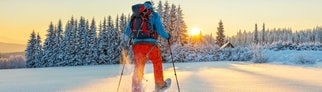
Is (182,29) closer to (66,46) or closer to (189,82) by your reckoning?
(66,46)

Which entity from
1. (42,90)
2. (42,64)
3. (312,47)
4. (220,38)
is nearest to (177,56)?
(312,47)

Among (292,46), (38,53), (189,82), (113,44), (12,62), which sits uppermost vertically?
(113,44)

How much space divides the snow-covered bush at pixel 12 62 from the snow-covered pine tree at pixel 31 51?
2.86ft

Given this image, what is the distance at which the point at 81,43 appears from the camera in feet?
156

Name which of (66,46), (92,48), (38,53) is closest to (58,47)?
(66,46)

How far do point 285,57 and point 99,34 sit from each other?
2759 cm

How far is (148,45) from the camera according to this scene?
24.4 ft

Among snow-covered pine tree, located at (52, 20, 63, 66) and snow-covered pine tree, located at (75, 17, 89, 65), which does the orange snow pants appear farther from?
snow-covered pine tree, located at (52, 20, 63, 66)

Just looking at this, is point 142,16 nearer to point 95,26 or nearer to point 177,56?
point 177,56

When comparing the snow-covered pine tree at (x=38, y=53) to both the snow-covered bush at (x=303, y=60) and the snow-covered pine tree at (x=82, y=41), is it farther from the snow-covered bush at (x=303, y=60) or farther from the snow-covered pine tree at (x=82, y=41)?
the snow-covered bush at (x=303, y=60)

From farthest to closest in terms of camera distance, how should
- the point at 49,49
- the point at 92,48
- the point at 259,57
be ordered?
the point at 49,49
the point at 92,48
the point at 259,57

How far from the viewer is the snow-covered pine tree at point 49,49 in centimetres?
4777

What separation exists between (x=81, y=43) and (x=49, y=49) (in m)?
4.53

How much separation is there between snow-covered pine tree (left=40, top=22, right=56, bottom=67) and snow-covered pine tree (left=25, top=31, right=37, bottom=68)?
5.34ft
